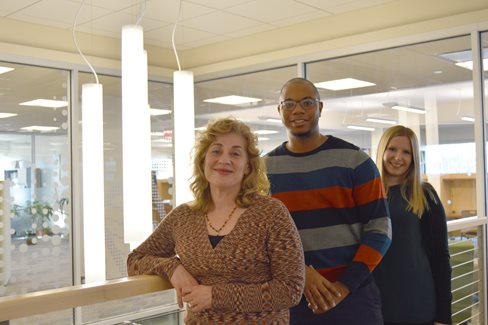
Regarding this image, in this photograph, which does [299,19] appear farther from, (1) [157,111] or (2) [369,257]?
(2) [369,257]

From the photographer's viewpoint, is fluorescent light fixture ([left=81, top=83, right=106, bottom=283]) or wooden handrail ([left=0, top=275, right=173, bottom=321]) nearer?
wooden handrail ([left=0, top=275, right=173, bottom=321])

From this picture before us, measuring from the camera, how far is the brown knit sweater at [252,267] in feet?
4.89

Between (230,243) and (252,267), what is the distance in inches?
3.4

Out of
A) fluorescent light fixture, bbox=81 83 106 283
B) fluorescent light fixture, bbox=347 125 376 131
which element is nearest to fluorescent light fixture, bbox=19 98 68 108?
fluorescent light fixture, bbox=81 83 106 283

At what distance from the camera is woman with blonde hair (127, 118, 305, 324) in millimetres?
1504

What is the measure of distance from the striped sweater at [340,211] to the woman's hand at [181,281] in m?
0.51

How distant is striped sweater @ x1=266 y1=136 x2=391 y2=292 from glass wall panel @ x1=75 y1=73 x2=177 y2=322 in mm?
3595

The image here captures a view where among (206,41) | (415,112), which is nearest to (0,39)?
(206,41)

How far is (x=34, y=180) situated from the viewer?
5.13 m

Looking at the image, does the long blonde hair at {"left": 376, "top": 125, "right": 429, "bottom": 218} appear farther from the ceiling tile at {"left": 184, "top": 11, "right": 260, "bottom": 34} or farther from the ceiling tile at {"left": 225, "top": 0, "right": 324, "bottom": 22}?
the ceiling tile at {"left": 184, "top": 11, "right": 260, "bottom": 34}

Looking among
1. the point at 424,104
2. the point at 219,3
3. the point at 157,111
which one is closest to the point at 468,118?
the point at 424,104

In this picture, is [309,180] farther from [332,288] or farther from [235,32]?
[235,32]

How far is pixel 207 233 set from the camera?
1584 millimetres

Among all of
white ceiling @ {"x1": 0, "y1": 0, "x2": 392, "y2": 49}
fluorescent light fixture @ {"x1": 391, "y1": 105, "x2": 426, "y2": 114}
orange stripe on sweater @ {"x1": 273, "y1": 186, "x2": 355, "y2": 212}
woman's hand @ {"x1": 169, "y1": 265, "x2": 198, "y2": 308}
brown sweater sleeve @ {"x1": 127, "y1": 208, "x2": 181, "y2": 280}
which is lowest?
woman's hand @ {"x1": 169, "y1": 265, "x2": 198, "y2": 308}
